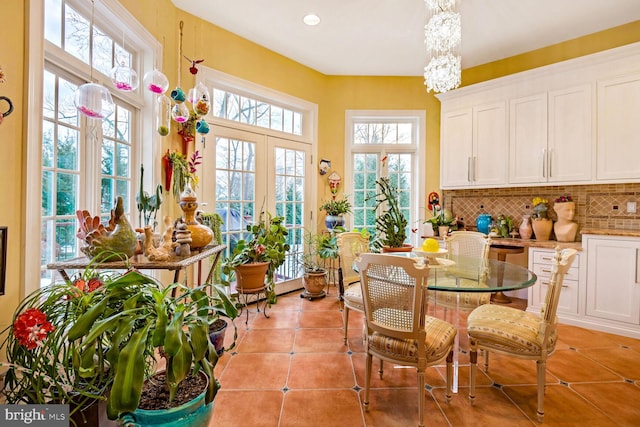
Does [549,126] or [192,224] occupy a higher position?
[549,126]

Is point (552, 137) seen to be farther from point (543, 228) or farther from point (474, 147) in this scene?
point (543, 228)

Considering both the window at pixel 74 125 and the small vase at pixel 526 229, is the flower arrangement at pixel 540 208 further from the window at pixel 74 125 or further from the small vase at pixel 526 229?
the window at pixel 74 125

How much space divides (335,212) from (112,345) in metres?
3.25

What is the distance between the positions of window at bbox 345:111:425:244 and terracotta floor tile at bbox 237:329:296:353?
210 cm

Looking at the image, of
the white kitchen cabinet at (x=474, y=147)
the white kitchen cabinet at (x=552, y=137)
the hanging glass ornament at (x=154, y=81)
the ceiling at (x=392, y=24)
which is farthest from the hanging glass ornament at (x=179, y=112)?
the white kitchen cabinet at (x=552, y=137)

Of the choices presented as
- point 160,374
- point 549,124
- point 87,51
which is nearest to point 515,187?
point 549,124

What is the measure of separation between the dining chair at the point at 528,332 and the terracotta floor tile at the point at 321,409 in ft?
2.39

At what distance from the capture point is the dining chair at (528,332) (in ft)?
5.52

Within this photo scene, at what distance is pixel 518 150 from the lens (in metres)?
3.54

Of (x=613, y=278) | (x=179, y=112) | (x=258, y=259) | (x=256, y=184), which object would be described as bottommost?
(x=613, y=278)

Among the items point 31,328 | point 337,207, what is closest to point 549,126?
point 337,207

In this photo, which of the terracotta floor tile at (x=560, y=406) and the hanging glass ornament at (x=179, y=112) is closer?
the terracotta floor tile at (x=560, y=406)

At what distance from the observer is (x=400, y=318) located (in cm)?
166

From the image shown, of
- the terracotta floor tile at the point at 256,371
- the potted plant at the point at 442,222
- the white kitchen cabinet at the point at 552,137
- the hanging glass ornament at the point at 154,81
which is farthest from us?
the potted plant at the point at 442,222
